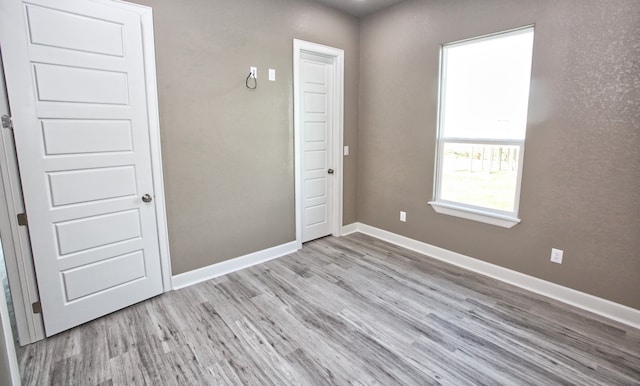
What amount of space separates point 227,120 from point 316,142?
1.28 meters

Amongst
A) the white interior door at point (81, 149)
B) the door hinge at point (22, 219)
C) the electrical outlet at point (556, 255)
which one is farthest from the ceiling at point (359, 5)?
the door hinge at point (22, 219)

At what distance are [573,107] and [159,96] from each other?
11.0ft

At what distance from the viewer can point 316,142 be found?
399 cm

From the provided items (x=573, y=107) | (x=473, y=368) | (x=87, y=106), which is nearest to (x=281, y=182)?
(x=87, y=106)

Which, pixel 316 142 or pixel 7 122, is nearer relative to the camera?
pixel 7 122

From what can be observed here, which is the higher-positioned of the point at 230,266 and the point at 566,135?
the point at 566,135

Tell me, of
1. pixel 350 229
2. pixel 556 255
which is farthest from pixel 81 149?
pixel 556 255

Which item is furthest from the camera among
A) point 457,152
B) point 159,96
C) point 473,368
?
point 457,152

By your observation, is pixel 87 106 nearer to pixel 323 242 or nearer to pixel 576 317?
pixel 323 242

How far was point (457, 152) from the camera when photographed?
334 cm

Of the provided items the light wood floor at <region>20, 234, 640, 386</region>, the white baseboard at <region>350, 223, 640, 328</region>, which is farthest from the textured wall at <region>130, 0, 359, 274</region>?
the white baseboard at <region>350, 223, 640, 328</region>

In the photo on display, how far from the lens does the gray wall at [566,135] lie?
2.29m

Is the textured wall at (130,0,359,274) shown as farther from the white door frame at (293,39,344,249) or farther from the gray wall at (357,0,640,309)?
the gray wall at (357,0,640,309)

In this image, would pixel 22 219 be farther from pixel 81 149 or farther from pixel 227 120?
pixel 227 120
